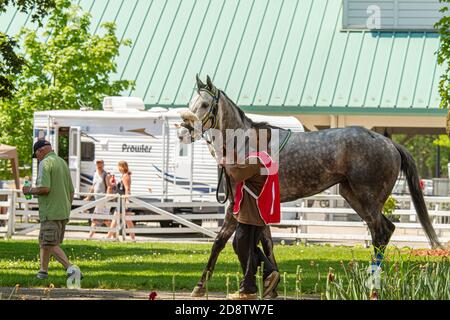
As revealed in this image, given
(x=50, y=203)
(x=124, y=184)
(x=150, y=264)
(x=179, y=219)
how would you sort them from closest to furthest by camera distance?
(x=50, y=203), (x=150, y=264), (x=179, y=219), (x=124, y=184)

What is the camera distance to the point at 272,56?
113ft

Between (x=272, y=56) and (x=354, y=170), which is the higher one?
(x=272, y=56)

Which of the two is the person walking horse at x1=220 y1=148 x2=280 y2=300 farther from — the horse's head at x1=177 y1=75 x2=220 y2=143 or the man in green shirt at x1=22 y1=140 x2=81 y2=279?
the man in green shirt at x1=22 y1=140 x2=81 y2=279

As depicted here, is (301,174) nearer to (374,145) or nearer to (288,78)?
(374,145)

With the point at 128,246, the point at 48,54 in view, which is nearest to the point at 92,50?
the point at 48,54

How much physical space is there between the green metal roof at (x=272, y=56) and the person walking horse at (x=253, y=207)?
21801mm

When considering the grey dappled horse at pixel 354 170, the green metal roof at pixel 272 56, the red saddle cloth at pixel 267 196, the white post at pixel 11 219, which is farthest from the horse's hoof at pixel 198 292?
the green metal roof at pixel 272 56

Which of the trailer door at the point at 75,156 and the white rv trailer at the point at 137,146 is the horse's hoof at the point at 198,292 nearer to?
the white rv trailer at the point at 137,146

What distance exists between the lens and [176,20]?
3600 centimetres

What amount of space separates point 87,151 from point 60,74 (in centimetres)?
344

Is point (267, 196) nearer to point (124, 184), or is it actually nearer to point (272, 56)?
point (124, 184)

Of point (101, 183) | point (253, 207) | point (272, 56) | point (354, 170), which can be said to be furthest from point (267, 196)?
point (272, 56)

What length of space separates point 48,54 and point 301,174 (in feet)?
60.4

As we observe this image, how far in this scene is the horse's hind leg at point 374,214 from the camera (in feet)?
43.6
